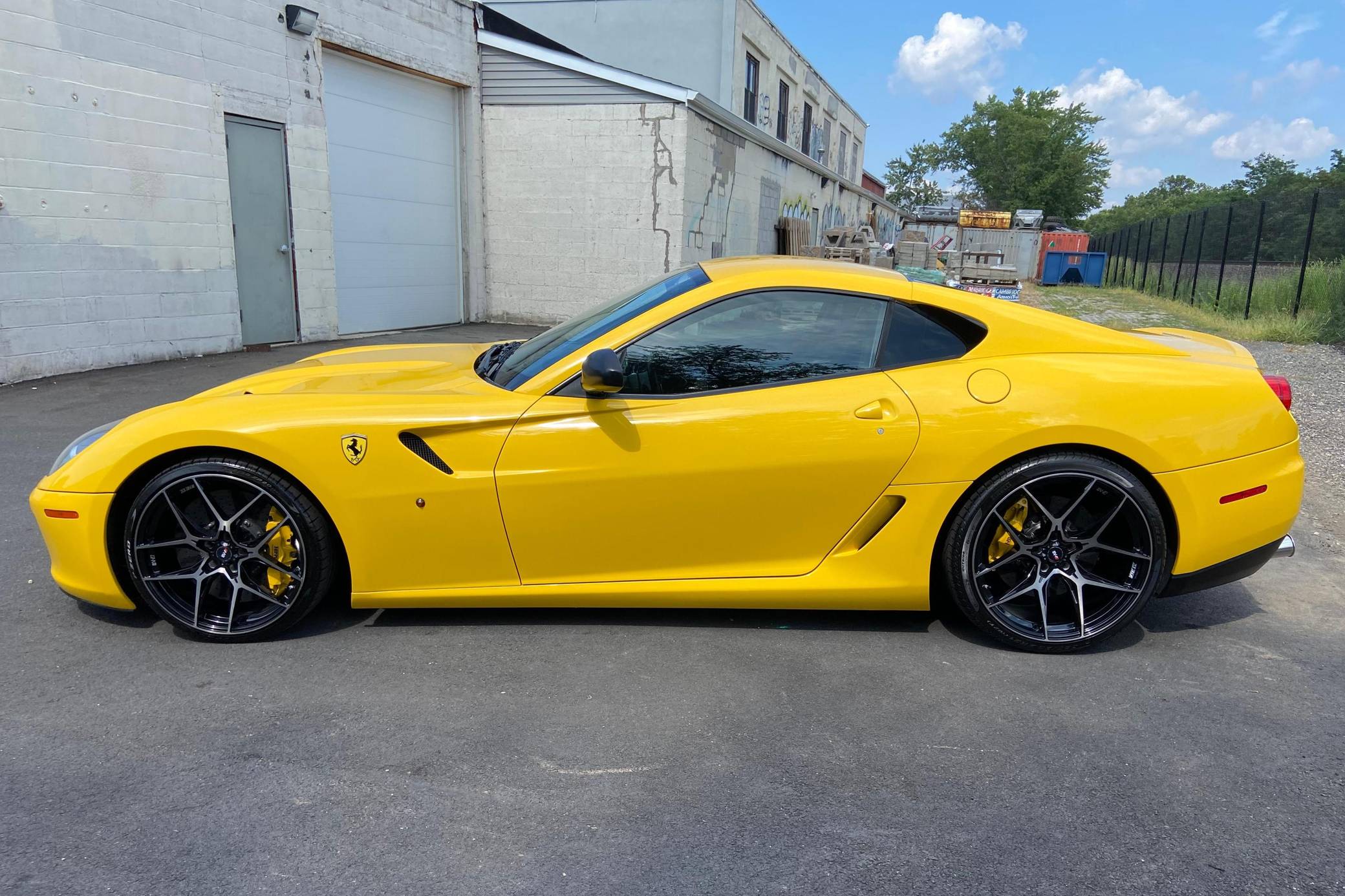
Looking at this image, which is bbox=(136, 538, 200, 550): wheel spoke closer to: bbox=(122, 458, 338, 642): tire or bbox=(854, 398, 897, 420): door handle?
bbox=(122, 458, 338, 642): tire

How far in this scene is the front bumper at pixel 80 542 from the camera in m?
3.11

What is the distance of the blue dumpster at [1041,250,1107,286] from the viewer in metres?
35.6

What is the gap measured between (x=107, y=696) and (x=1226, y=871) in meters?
3.31

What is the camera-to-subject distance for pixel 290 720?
9.00 feet

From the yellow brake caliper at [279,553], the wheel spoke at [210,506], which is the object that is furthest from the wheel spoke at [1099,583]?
the wheel spoke at [210,506]

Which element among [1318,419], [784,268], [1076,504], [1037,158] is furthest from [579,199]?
[1037,158]

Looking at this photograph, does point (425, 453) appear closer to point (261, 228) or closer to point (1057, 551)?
point (1057, 551)

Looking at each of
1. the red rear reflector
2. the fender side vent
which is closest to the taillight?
the red rear reflector

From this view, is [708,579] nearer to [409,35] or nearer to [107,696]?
[107,696]

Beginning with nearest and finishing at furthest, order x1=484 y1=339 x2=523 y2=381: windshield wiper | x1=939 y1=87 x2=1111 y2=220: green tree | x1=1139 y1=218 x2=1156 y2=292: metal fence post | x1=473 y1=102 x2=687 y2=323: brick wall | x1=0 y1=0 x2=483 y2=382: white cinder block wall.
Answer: x1=484 y1=339 x2=523 y2=381: windshield wiper, x1=0 y1=0 x2=483 y2=382: white cinder block wall, x1=473 y1=102 x2=687 y2=323: brick wall, x1=1139 y1=218 x2=1156 y2=292: metal fence post, x1=939 y1=87 x2=1111 y2=220: green tree

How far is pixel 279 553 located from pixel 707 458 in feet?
5.32

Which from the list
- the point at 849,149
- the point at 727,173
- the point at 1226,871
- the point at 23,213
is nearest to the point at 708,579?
the point at 1226,871

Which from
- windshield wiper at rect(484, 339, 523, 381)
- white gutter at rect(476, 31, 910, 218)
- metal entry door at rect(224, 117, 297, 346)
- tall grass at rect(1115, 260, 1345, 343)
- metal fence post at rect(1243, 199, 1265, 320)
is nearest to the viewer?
windshield wiper at rect(484, 339, 523, 381)

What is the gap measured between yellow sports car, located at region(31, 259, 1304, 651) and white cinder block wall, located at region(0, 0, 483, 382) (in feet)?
21.2
